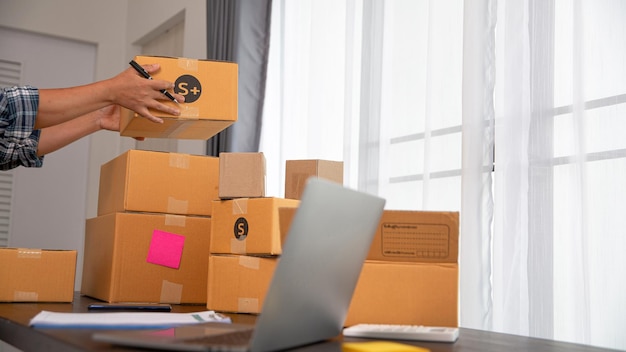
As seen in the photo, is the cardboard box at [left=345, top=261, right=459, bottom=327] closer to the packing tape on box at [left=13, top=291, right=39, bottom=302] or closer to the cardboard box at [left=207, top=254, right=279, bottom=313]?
the cardboard box at [left=207, top=254, right=279, bottom=313]

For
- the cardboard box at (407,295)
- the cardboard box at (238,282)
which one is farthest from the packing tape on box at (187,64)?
the cardboard box at (407,295)

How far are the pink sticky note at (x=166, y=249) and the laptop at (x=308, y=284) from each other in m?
0.75

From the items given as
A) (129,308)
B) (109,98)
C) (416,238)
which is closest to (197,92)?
(109,98)

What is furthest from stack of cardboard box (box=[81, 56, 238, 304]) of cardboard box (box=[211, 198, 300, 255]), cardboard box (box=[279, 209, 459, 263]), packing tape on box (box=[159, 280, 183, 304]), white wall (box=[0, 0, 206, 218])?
white wall (box=[0, 0, 206, 218])

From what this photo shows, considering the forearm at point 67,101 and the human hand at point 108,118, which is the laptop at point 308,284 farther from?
the human hand at point 108,118

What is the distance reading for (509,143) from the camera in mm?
1957

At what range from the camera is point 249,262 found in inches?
62.0

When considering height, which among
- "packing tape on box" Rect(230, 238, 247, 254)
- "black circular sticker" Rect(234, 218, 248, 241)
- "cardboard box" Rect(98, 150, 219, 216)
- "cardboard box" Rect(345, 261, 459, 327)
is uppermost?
"cardboard box" Rect(98, 150, 219, 216)

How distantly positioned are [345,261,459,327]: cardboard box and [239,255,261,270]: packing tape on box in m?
0.32

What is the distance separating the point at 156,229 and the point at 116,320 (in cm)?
71

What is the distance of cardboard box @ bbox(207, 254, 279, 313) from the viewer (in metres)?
1.55

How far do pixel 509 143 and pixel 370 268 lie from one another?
0.82 metres

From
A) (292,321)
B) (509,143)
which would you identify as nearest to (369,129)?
(509,143)

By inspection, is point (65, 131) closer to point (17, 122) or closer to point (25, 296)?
point (17, 122)
